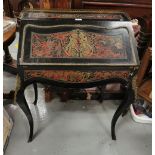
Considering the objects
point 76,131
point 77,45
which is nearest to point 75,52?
point 77,45

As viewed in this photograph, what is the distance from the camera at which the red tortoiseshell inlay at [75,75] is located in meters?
1.41

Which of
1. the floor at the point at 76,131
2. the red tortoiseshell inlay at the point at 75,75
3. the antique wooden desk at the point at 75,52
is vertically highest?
the antique wooden desk at the point at 75,52

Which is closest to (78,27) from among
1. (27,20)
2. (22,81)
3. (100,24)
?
(100,24)

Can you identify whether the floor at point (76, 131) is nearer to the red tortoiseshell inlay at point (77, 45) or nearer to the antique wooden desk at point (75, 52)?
the antique wooden desk at point (75, 52)

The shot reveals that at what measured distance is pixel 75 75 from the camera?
56.2 inches

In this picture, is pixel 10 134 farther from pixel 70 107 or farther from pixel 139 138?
pixel 139 138

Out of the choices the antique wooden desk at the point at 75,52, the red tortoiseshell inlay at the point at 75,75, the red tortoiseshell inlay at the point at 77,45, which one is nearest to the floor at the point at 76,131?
the antique wooden desk at the point at 75,52

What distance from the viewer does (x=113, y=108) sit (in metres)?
2.20

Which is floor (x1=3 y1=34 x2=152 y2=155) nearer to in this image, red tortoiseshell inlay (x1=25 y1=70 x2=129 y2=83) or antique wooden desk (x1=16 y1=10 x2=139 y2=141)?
antique wooden desk (x1=16 y1=10 x2=139 y2=141)

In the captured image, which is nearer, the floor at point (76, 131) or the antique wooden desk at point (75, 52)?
the antique wooden desk at point (75, 52)

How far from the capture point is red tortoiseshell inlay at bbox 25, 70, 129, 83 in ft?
4.62

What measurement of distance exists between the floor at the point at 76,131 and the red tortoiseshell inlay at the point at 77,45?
2.70 ft

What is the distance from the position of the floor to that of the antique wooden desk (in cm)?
49

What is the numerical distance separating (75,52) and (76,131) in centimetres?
84
